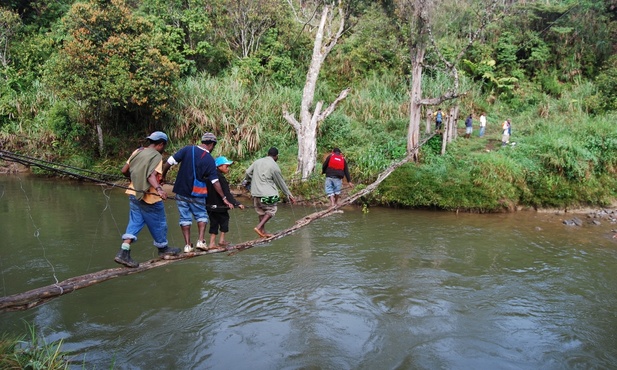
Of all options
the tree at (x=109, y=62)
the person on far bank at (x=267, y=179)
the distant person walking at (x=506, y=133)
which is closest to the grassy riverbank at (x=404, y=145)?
the distant person walking at (x=506, y=133)

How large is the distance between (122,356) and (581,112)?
14.7 meters

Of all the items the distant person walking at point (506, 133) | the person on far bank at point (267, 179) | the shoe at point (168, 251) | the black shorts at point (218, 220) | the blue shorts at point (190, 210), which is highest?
the distant person walking at point (506, 133)

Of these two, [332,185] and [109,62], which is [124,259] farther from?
[109,62]

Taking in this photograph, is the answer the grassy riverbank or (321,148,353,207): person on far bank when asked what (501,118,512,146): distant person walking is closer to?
the grassy riverbank

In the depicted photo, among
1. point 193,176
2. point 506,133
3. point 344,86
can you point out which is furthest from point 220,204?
point 344,86

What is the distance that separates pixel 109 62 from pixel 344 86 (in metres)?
7.86

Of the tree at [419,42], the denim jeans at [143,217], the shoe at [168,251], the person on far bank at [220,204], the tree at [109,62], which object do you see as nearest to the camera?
the denim jeans at [143,217]

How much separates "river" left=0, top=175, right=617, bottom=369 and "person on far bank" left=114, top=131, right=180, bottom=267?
893 millimetres

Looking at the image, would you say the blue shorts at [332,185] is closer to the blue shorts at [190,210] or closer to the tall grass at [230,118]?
the blue shorts at [190,210]

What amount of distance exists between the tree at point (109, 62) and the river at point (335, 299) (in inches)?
166

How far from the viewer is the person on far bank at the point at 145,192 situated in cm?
430

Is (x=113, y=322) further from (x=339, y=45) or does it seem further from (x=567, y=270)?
(x=339, y=45)

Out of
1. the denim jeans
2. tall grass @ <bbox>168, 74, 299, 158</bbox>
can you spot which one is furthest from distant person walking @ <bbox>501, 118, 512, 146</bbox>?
the denim jeans

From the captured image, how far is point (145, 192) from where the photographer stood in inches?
167
